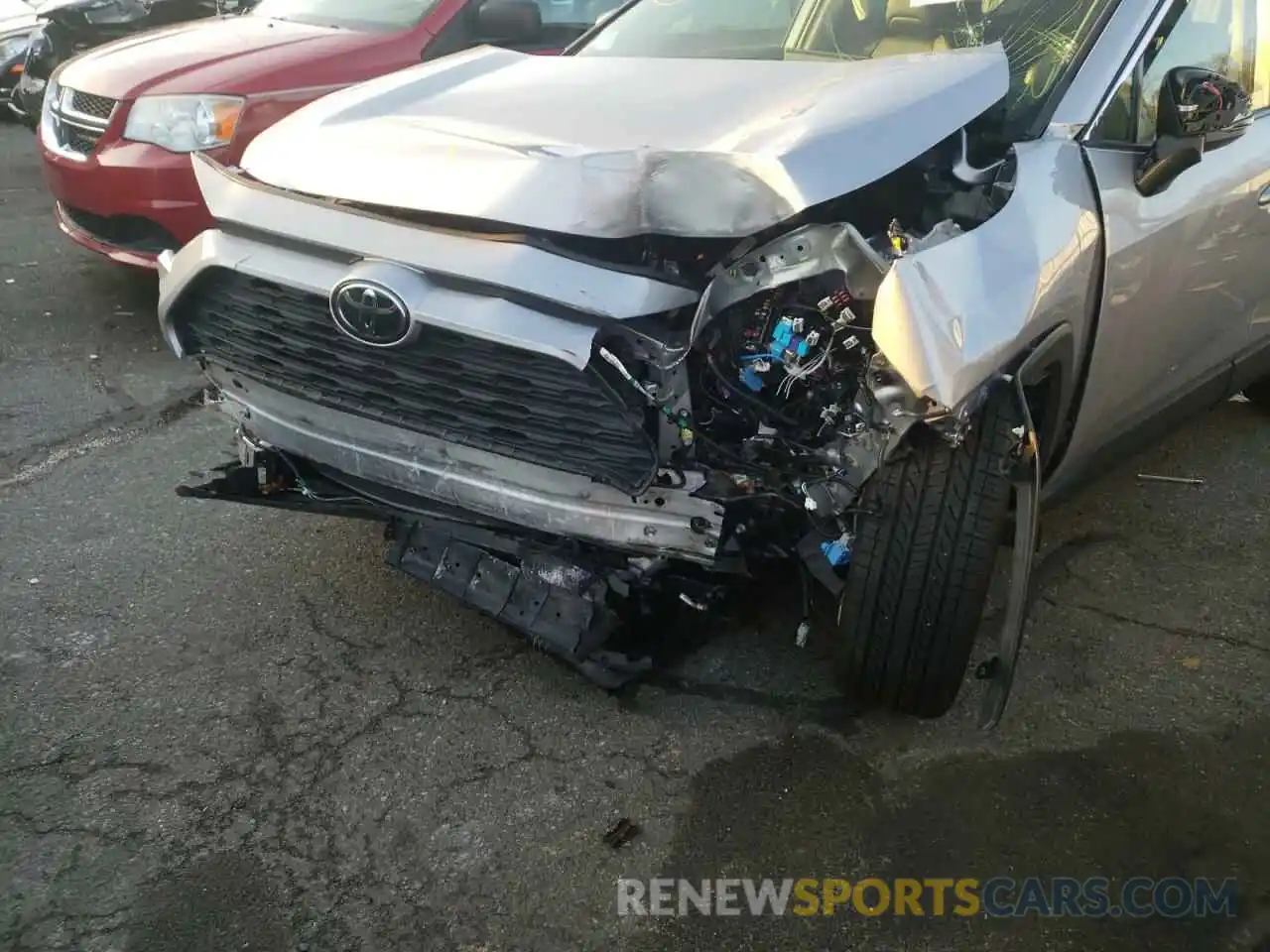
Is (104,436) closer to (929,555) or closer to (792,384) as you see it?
(792,384)

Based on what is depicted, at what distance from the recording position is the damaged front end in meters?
2.15

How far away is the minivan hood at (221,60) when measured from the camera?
473 cm

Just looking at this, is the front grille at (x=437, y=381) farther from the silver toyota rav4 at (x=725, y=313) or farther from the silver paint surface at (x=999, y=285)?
the silver paint surface at (x=999, y=285)

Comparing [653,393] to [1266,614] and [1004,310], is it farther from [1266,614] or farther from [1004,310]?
[1266,614]

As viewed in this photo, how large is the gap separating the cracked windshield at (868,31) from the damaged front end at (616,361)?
15.3 inches

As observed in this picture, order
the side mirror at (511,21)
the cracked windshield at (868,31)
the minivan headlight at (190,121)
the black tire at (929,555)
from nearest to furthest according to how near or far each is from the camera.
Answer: the black tire at (929,555)
the cracked windshield at (868,31)
the minivan headlight at (190,121)
the side mirror at (511,21)

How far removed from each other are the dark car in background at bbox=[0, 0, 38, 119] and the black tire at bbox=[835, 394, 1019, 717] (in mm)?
8982

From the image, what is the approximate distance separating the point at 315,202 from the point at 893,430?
53.4 inches

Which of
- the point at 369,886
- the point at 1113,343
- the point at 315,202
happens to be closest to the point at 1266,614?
the point at 1113,343

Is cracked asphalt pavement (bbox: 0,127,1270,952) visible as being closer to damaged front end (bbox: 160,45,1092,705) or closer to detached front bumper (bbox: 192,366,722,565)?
damaged front end (bbox: 160,45,1092,705)

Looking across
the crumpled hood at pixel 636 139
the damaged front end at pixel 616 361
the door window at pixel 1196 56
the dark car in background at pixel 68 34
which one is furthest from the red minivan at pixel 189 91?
the door window at pixel 1196 56

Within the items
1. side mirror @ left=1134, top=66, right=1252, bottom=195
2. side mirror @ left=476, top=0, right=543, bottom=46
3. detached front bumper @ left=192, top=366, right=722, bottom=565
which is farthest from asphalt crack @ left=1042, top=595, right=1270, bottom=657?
side mirror @ left=476, top=0, right=543, bottom=46

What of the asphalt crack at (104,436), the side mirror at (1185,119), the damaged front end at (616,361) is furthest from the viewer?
the asphalt crack at (104,436)

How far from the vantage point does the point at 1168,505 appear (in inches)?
148
